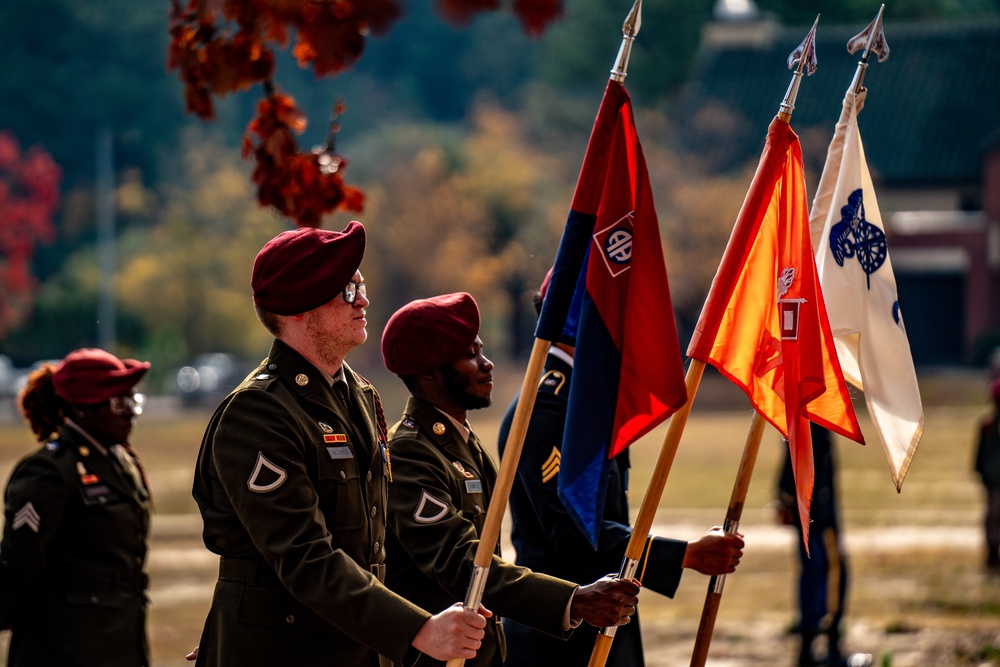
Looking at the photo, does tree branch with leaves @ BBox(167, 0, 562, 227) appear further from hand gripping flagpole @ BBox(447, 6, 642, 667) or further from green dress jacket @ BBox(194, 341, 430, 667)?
green dress jacket @ BBox(194, 341, 430, 667)

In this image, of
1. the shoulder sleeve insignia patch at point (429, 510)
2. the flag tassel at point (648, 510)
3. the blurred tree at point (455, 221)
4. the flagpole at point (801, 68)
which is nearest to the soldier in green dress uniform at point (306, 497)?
the shoulder sleeve insignia patch at point (429, 510)

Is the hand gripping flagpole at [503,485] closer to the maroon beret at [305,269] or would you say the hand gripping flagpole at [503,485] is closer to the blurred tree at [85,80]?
the maroon beret at [305,269]

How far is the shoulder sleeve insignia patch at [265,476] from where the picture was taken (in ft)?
12.8

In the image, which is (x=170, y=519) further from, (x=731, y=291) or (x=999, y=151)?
(x=999, y=151)

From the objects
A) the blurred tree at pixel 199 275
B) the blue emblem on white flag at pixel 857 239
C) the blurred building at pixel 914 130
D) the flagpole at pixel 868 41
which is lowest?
the blue emblem on white flag at pixel 857 239

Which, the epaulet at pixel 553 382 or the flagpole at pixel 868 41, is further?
the epaulet at pixel 553 382

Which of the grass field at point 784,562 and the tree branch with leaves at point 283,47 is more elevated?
the tree branch with leaves at point 283,47

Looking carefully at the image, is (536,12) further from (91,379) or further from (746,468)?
(91,379)

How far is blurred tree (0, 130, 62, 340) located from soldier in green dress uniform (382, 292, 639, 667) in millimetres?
42179

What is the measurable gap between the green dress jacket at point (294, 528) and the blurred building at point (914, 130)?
135 feet

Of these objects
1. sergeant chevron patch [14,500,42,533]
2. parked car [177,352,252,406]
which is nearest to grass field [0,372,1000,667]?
sergeant chevron patch [14,500,42,533]

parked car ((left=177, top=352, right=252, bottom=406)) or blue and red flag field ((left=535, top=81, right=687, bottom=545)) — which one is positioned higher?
parked car ((left=177, top=352, right=252, bottom=406))

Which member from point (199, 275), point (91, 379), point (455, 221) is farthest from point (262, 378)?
point (199, 275)

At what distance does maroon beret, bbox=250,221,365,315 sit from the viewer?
13.6ft
